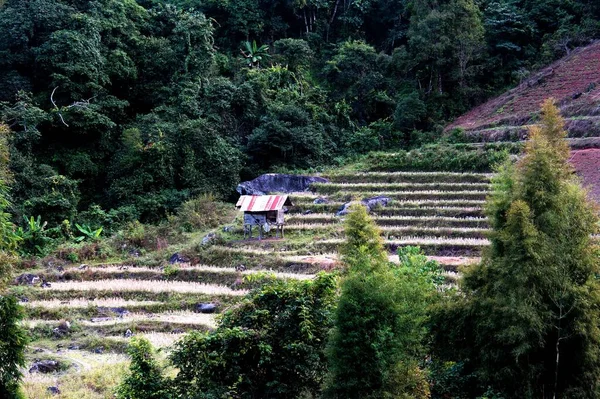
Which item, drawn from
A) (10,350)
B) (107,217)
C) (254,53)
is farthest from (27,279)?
(254,53)

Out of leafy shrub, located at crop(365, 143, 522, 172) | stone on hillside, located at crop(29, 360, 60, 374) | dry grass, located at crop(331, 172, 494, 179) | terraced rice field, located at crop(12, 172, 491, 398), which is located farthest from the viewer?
leafy shrub, located at crop(365, 143, 522, 172)

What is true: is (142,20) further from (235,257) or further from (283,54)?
(235,257)

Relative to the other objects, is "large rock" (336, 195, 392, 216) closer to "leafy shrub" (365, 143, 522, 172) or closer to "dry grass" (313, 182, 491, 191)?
"dry grass" (313, 182, 491, 191)

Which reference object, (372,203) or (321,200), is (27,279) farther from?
(372,203)

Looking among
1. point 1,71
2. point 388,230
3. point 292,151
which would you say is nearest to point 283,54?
point 292,151

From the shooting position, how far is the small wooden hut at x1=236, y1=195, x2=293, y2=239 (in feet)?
67.0

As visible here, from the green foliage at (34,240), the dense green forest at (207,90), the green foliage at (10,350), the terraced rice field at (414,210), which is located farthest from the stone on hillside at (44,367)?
the dense green forest at (207,90)

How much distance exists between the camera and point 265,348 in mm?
8781

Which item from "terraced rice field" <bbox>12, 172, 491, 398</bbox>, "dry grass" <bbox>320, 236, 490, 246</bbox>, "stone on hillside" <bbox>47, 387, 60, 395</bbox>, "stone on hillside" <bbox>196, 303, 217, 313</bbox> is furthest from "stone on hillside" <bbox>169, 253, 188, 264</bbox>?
"stone on hillside" <bbox>47, 387, 60, 395</bbox>

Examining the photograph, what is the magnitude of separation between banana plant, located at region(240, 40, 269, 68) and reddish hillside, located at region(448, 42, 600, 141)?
12010mm

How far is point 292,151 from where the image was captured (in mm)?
28703

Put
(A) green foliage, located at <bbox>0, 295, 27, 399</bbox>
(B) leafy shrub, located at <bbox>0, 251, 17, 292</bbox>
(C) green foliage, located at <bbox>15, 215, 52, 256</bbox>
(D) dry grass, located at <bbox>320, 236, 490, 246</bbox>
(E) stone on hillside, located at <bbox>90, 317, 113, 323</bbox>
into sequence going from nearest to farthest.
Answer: (A) green foliage, located at <bbox>0, 295, 27, 399</bbox>
(B) leafy shrub, located at <bbox>0, 251, 17, 292</bbox>
(E) stone on hillside, located at <bbox>90, 317, 113, 323</bbox>
(D) dry grass, located at <bbox>320, 236, 490, 246</bbox>
(C) green foliage, located at <bbox>15, 215, 52, 256</bbox>

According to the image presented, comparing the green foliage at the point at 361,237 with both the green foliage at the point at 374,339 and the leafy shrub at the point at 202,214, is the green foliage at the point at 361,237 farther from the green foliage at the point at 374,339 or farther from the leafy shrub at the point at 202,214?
the leafy shrub at the point at 202,214

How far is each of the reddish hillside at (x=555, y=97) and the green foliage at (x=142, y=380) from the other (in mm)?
21130
